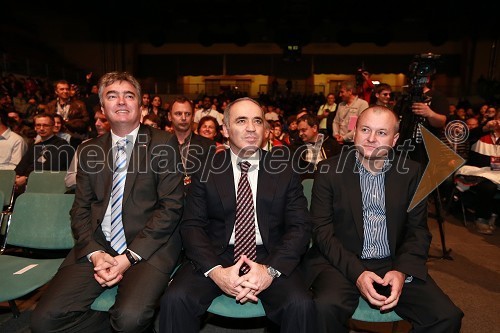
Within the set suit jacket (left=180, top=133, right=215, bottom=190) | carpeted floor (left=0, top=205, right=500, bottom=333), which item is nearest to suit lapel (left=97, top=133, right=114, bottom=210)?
suit jacket (left=180, top=133, right=215, bottom=190)

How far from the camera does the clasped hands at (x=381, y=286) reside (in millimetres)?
1853

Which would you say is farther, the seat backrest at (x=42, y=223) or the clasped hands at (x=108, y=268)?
the seat backrest at (x=42, y=223)

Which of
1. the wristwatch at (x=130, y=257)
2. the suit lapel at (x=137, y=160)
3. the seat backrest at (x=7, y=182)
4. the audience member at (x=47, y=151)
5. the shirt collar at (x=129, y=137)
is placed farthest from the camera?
the audience member at (x=47, y=151)

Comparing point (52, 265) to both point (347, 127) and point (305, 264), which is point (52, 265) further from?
point (347, 127)

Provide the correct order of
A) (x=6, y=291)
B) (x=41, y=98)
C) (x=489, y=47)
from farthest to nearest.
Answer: (x=489, y=47)
(x=41, y=98)
(x=6, y=291)

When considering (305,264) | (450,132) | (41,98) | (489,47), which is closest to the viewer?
(305,264)

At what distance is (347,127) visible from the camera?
4.95 m

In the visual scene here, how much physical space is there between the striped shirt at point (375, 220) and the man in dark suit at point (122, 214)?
1.11 metres

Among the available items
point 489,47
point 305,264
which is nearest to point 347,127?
point 305,264

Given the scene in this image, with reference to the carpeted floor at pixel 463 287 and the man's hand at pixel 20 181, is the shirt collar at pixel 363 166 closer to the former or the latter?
the carpeted floor at pixel 463 287

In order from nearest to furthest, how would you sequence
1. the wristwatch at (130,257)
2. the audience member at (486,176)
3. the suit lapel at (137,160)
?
1. the wristwatch at (130,257)
2. the suit lapel at (137,160)
3. the audience member at (486,176)

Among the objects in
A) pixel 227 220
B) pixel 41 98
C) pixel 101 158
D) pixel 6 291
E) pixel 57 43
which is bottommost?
pixel 6 291

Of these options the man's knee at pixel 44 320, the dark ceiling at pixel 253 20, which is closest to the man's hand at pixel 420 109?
the man's knee at pixel 44 320

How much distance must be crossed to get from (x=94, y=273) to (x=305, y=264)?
1220mm
